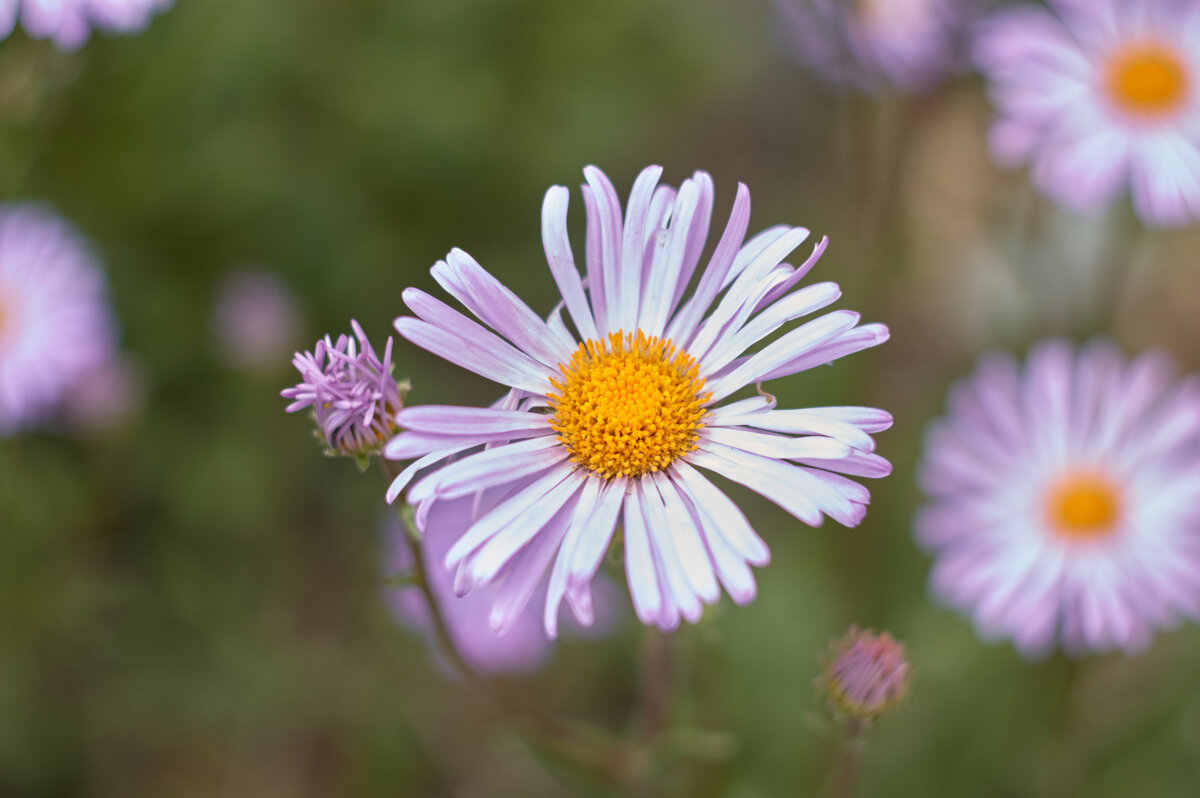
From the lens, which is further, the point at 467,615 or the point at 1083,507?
the point at 467,615

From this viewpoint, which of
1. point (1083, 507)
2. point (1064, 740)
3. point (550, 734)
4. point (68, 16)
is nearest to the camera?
point (550, 734)

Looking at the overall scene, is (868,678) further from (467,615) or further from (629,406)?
(467,615)

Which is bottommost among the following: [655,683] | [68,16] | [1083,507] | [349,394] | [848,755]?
[848,755]

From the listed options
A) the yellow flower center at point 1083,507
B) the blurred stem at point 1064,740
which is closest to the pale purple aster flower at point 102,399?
the yellow flower center at point 1083,507

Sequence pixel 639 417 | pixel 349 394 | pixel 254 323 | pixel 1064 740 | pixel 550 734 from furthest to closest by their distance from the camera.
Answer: pixel 254 323 < pixel 1064 740 < pixel 550 734 < pixel 639 417 < pixel 349 394

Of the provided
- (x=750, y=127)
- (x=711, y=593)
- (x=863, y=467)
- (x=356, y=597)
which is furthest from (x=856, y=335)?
(x=750, y=127)

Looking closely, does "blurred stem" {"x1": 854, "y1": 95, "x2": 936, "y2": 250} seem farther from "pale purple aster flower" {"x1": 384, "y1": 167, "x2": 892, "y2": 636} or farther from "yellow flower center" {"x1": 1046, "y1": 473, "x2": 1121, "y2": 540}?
"pale purple aster flower" {"x1": 384, "y1": 167, "x2": 892, "y2": 636}

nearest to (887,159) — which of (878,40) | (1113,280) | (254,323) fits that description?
(878,40)

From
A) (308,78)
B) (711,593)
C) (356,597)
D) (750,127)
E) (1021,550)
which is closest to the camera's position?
(711,593)

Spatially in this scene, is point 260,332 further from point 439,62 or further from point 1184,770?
point 1184,770
